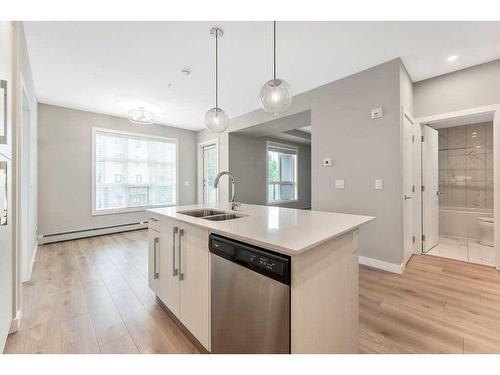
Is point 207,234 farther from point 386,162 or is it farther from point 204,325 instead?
point 386,162

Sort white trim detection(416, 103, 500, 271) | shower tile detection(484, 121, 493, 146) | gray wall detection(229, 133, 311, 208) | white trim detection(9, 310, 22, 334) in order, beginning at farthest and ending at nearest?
gray wall detection(229, 133, 311, 208) < shower tile detection(484, 121, 493, 146) < white trim detection(416, 103, 500, 271) < white trim detection(9, 310, 22, 334)

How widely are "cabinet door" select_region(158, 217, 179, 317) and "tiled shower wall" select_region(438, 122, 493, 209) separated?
5564mm

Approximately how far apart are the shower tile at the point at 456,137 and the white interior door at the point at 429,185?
5.59 ft

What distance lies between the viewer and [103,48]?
7.45 ft

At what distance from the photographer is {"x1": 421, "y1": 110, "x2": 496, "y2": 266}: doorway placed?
3.19m

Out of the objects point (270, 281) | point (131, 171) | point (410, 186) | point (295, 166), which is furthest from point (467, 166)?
point (131, 171)

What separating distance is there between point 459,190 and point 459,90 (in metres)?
2.74

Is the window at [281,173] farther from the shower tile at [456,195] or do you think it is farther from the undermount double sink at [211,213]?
the undermount double sink at [211,213]

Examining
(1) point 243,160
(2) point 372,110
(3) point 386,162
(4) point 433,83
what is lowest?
(3) point 386,162

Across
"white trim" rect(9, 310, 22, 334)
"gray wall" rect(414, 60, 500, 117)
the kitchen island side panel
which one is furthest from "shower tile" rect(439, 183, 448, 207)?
"white trim" rect(9, 310, 22, 334)

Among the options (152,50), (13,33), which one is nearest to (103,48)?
(152,50)

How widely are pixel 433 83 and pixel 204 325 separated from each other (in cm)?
391

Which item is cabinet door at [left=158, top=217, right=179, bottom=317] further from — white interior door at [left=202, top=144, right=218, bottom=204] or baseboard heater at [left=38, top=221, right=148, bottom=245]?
white interior door at [left=202, top=144, right=218, bottom=204]

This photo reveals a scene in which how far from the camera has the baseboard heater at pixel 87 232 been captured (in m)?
3.85
